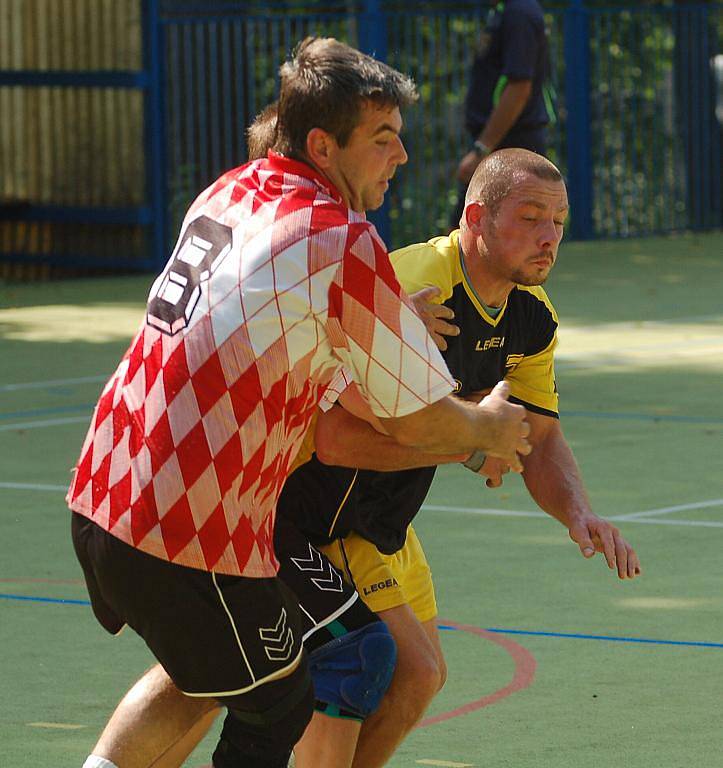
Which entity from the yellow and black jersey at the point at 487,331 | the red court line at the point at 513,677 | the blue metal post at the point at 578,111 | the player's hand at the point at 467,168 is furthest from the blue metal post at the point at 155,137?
the yellow and black jersey at the point at 487,331

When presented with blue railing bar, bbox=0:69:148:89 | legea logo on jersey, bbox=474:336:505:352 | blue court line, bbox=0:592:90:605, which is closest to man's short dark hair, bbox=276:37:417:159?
legea logo on jersey, bbox=474:336:505:352

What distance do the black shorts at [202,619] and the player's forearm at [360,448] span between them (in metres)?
0.36

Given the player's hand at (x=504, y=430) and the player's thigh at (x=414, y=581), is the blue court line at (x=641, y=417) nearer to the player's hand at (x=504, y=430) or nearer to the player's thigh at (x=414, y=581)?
the player's thigh at (x=414, y=581)

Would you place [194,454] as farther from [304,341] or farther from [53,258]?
[53,258]

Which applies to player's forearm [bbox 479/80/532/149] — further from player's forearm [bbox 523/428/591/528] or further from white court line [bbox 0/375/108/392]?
player's forearm [bbox 523/428/591/528]

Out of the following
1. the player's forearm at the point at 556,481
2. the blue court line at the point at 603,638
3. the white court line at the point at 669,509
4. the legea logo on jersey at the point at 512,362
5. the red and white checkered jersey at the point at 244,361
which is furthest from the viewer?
the white court line at the point at 669,509

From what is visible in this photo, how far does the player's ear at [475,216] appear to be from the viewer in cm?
503

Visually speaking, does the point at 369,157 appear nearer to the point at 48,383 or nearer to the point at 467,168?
the point at 467,168

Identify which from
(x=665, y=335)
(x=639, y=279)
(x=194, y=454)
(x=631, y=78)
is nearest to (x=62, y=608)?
(x=194, y=454)

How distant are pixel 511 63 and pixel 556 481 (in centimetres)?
801

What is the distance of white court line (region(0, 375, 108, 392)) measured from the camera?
13.0 m

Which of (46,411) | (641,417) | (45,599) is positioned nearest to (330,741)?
(45,599)

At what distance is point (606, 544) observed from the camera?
472 cm

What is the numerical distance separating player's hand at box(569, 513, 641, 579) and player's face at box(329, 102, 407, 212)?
106 centimetres
